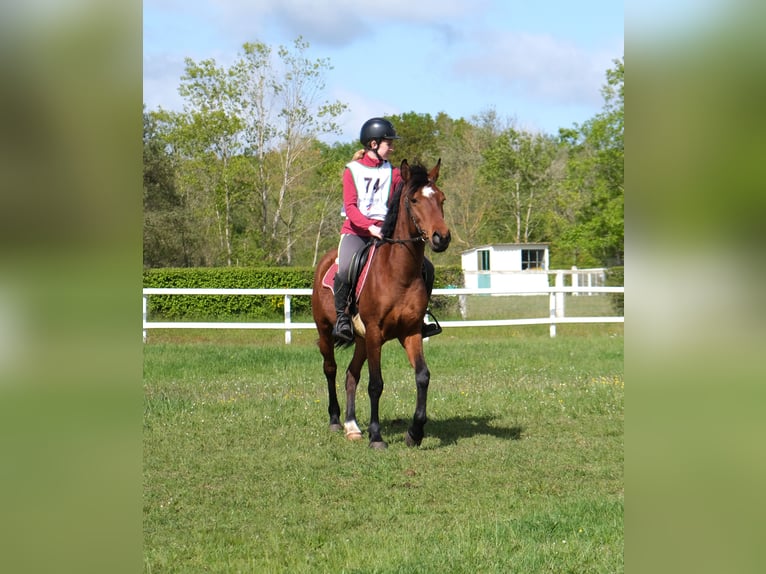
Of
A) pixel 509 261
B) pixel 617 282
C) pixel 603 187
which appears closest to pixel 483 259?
pixel 509 261

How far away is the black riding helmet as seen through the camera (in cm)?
882

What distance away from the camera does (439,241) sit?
25.3ft

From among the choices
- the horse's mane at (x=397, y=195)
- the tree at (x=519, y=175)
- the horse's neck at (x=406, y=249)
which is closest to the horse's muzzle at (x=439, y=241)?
the horse's neck at (x=406, y=249)

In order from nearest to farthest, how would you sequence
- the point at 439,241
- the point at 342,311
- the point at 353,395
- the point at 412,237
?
the point at 439,241 → the point at 412,237 → the point at 342,311 → the point at 353,395

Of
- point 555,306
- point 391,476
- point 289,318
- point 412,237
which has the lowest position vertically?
point 391,476

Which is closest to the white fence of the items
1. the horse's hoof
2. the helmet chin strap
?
A: the helmet chin strap

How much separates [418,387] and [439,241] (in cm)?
167

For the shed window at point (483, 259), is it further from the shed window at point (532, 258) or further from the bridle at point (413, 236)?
the bridle at point (413, 236)

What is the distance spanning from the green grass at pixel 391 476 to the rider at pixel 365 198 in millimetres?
1619

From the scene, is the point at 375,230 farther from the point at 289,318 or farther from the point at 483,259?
the point at 483,259
